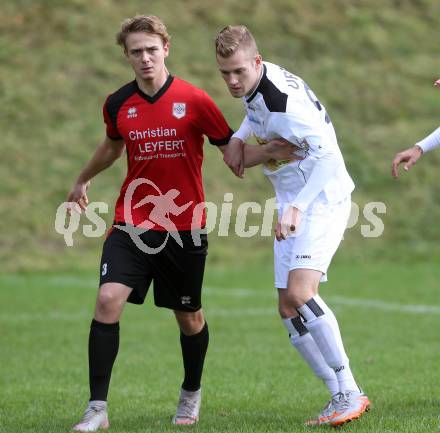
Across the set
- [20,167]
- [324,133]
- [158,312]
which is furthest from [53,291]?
[324,133]

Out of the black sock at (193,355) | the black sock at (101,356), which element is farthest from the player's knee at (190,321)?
the black sock at (101,356)

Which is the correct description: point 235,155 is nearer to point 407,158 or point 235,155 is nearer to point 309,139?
point 309,139

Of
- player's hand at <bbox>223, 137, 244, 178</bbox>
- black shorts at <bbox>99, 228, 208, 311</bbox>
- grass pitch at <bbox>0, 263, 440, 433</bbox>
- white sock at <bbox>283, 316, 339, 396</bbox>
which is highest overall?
player's hand at <bbox>223, 137, 244, 178</bbox>

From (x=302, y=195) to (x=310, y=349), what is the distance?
966 mm

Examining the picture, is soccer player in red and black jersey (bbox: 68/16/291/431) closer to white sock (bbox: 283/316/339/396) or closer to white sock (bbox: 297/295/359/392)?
white sock (bbox: 283/316/339/396)

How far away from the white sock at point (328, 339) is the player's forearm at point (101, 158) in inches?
63.1

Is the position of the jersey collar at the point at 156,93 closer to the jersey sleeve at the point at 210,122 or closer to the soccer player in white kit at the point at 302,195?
the jersey sleeve at the point at 210,122

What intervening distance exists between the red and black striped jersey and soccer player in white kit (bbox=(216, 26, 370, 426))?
0.80ft

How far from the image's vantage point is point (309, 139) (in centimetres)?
586

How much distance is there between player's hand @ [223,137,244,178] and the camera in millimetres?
6211

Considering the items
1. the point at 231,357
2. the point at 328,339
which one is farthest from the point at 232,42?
the point at 231,357

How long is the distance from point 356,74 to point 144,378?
15712 mm

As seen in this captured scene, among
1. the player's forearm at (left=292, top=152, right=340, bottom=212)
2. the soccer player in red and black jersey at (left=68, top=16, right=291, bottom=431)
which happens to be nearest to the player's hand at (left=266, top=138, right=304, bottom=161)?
the soccer player in red and black jersey at (left=68, top=16, right=291, bottom=431)

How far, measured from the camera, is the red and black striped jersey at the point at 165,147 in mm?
6211
